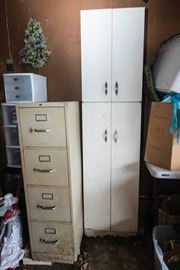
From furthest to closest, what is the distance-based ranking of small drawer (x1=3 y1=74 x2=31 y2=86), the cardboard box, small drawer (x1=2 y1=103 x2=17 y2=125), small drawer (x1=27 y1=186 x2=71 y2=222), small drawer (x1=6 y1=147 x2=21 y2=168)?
small drawer (x1=6 y1=147 x2=21 y2=168), small drawer (x1=2 y1=103 x2=17 y2=125), small drawer (x1=3 y1=74 x2=31 y2=86), small drawer (x1=27 y1=186 x2=71 y2=222), the cardboard box

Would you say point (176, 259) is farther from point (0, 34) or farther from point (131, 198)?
point (0, 34)

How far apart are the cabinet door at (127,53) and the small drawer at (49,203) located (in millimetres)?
890

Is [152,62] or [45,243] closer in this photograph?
[45,243]

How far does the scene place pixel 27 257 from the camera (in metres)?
1.72

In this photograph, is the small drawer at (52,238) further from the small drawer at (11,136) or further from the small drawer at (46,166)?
the small drawer at (11,136)

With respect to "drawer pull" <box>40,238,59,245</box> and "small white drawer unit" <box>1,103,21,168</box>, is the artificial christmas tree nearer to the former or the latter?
"small white drawer unit" <box>1,103,21,168</box>

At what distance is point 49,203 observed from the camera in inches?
61.6

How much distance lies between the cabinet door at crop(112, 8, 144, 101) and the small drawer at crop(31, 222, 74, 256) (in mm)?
1134

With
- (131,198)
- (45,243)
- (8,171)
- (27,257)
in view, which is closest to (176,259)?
(131,198)

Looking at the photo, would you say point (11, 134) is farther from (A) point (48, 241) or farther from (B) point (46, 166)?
(A) point (48, 241)

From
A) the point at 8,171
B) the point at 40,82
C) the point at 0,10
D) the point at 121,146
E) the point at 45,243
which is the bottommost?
the point at 45,243

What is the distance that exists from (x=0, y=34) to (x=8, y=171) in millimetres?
1336

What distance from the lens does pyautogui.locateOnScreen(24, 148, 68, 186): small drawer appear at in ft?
4.84

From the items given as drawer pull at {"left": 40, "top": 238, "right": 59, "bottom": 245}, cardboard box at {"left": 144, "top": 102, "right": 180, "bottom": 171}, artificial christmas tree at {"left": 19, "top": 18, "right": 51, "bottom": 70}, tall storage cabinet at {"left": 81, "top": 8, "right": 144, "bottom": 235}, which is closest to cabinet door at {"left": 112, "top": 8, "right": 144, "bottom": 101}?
tall storage cabinet at {"left": 81, "top": 8, "right": 144, "bottom": 235}
